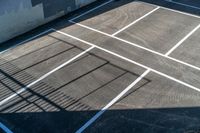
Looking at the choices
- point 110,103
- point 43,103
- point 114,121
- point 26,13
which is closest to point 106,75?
point 110,103

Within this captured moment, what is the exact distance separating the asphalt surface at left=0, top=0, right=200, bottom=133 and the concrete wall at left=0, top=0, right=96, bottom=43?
0.51 metres

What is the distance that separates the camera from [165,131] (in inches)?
422

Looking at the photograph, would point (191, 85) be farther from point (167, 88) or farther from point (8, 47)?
point (8, 47)

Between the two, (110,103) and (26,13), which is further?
(26,13)

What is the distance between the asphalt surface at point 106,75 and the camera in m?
11.3

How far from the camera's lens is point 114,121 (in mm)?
11250

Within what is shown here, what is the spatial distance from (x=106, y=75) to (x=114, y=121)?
9.66ft

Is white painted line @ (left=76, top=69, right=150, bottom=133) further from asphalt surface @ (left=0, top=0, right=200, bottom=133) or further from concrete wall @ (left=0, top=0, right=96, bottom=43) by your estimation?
concrete wall @ (left=0, top=0, right=96, bottom=43)

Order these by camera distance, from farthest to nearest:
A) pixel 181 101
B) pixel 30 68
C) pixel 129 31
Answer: pixel 129 31 < pixel 30 68 < pixel 181 101

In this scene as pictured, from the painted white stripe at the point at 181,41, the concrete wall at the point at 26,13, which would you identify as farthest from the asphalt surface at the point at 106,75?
the concrete wall at the point at 26,13

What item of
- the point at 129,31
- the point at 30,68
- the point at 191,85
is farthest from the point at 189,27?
the point at 30,68

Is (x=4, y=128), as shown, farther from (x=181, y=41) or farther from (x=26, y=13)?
(x=181, y=41)

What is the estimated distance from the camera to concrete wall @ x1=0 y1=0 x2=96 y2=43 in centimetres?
1612

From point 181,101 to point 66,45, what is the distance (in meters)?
7.08
